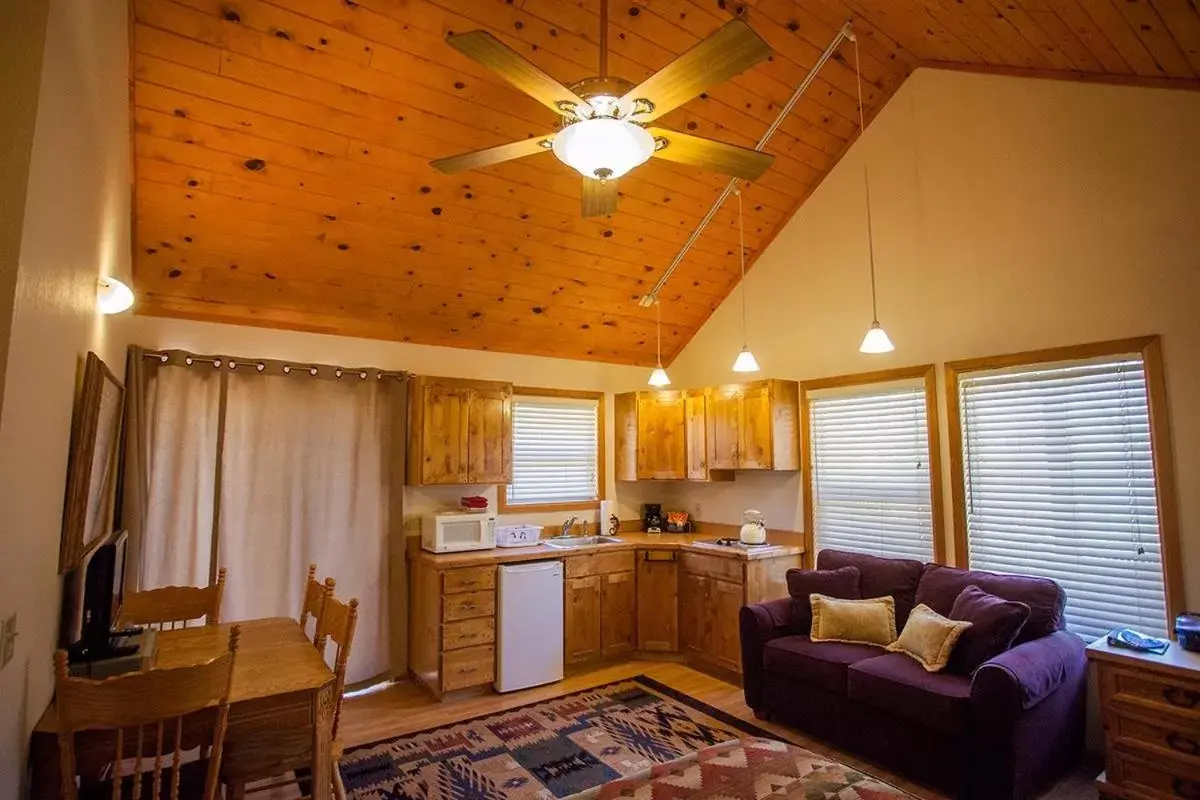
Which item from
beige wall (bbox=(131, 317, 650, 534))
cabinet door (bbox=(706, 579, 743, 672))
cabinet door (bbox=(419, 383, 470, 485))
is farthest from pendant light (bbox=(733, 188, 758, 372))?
cabinet door (bbox=(419, 383, 470, 485))

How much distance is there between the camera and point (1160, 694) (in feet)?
8.95

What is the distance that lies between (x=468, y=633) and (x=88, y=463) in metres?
2.59

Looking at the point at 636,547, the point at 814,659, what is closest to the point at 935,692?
the point at 814,659

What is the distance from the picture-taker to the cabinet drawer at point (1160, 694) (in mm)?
Answer: 2637

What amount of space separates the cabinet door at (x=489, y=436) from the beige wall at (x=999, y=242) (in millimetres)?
2025

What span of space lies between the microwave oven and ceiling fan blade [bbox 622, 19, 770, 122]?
3.17 m

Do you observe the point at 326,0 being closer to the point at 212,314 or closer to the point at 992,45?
the point at 212,314

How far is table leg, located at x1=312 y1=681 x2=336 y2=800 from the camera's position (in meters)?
2.18

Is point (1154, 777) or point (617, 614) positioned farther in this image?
point (617, 614)

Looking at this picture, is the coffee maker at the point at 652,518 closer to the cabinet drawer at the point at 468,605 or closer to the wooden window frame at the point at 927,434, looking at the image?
the wooden window frame at the point at 927,434

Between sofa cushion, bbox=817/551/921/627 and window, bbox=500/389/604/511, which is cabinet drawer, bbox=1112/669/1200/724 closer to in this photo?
sofa cushion, bbox=817/551/921/627

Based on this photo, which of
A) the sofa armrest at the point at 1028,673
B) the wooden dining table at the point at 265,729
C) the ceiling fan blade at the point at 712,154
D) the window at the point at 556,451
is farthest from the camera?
the window at the point at 556,451

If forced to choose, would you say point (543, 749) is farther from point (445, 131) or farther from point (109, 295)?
point (445, 131)

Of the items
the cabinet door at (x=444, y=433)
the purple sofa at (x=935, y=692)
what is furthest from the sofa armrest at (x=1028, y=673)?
the cabinet door at (x=444, y=433)
